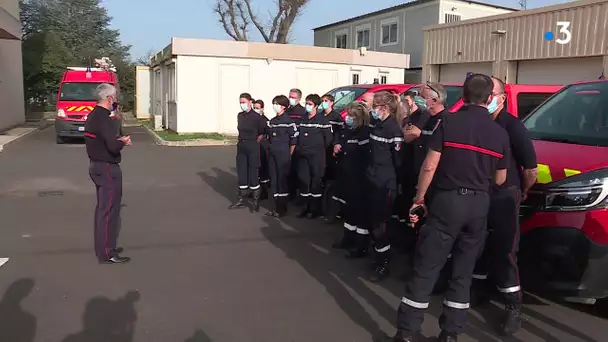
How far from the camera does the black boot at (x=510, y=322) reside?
4.11 meters

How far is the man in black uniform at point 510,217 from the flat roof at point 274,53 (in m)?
17.3

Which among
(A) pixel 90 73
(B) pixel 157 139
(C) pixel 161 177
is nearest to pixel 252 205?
(C) pixel 161 177

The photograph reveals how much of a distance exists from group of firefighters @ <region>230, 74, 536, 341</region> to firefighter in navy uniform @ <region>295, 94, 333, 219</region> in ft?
0.05

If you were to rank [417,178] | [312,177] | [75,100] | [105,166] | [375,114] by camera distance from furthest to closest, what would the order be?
[75,100], [312,177], [105,166], [417,178], [375,114]

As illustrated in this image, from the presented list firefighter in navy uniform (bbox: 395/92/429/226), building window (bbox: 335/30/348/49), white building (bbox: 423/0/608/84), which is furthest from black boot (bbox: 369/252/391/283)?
building window (bbox: 335/30/348/49)

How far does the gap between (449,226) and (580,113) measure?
2340mm

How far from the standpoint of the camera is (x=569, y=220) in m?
3.90

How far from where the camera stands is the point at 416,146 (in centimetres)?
547

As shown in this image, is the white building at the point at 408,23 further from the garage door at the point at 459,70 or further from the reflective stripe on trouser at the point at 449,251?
the reflective stripe on trouser at the point at 449,251

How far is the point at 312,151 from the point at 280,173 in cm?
63

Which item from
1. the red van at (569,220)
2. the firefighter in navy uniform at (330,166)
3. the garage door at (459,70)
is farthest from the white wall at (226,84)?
the red van at (569,220)

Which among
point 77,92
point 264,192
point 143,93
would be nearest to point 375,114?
point 264,192

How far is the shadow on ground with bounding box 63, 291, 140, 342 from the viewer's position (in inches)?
156

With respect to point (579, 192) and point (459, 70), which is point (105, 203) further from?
point (459, 70)
